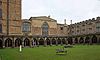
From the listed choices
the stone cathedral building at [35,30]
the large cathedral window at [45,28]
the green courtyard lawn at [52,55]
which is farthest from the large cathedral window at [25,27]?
the green courtyard lawn at [52,55]

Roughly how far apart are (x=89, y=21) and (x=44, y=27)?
13939mm

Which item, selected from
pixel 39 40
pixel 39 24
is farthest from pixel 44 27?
pixel 39 40

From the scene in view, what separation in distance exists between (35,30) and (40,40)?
4376mm

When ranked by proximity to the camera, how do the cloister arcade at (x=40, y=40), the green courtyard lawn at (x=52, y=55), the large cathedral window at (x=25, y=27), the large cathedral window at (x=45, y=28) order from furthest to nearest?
the large cathedral window at (x=45, y=28)
the large cathedral window at (x=25, y=27)
the cloister arcade at (x=40, y=40)
the green courtyard lawn at (x=52, y=55)

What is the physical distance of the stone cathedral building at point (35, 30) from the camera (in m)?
53.9

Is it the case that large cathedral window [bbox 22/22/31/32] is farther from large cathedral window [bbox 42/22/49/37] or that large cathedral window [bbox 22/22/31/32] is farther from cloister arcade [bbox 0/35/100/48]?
large cathedral window [bbox 42/22/49/37]

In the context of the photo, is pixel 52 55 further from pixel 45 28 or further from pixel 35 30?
pixel 45 28

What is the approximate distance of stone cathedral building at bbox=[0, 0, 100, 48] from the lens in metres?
53.9

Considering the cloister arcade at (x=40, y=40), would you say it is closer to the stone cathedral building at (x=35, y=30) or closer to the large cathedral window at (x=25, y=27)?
the stone cathedral building at (x=35, y=30)

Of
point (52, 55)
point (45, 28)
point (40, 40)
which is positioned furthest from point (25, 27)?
point (52, 55)

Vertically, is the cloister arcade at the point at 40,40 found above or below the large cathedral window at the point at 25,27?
below

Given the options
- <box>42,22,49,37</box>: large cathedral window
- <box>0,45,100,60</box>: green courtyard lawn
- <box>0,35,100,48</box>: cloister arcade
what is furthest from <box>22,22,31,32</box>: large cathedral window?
<box>0,45,100,60</box>: green courtyard lawn

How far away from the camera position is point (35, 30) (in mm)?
64188

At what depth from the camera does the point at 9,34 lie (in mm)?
53406
